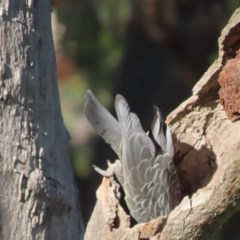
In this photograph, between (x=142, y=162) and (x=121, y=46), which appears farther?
(x=121, y=46)

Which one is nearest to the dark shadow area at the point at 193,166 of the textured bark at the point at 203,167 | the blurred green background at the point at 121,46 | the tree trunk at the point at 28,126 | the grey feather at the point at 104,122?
the textured bark at the point at 203,167

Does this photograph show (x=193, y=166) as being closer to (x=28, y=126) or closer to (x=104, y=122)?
(x=104, y=122)

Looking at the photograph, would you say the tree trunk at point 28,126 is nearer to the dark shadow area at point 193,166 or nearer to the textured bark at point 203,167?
the textured bark at point 203,167

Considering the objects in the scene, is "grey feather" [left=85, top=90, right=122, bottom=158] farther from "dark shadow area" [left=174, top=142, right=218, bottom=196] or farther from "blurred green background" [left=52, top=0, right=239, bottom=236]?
"blurred green background" [left=52, top=0, right=239, bottom=236]

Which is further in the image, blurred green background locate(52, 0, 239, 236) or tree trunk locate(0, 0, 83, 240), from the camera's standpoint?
blurred green background locate(52, 0, 239, 236)

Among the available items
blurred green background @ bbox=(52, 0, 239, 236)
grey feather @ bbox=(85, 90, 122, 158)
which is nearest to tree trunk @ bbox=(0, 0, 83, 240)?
grey feather @ bbox=(85, 90, 122, 158)

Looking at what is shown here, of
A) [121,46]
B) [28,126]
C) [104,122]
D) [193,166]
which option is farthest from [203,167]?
[121,46]
